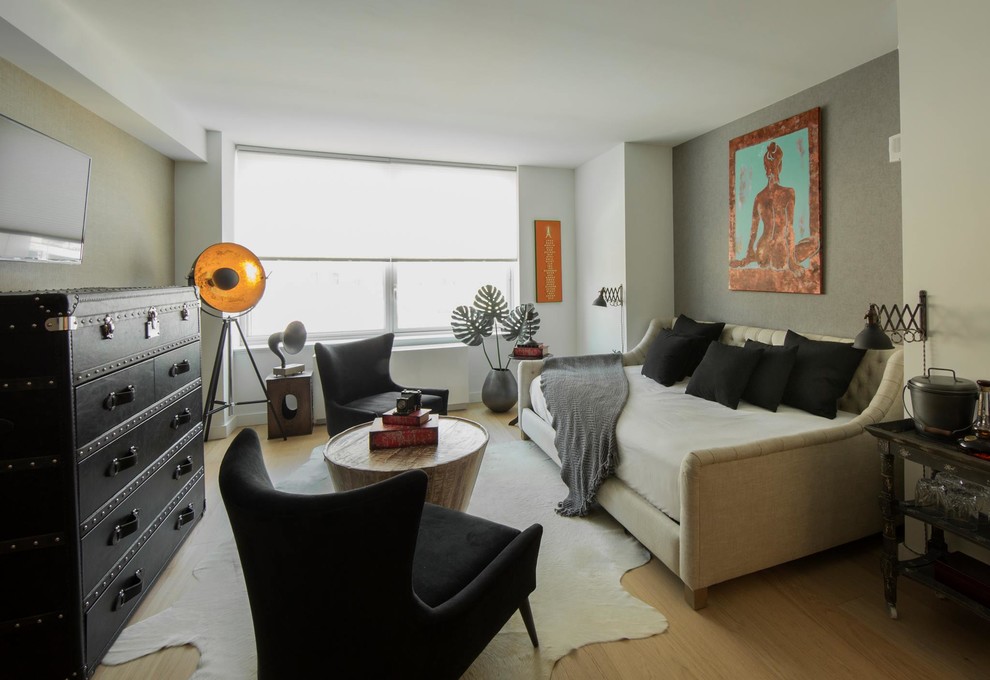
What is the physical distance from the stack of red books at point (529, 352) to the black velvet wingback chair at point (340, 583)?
11.0ft

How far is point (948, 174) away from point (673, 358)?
188cm

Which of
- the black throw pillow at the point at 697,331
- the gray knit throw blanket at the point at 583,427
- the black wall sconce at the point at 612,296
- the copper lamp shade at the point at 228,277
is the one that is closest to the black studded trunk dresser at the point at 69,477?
the copper lamp shade at the point at 228,277

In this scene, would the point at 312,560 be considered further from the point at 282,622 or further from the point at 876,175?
the point at 876,175

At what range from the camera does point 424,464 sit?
210cm

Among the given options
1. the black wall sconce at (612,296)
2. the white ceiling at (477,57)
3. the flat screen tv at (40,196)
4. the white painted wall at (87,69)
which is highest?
the white ceiling at (477,57)

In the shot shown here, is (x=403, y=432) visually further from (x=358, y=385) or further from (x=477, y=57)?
(x=477, y=57)

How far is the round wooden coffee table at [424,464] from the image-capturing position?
2.06m

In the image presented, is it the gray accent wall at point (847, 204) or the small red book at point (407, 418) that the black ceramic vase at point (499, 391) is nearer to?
the gray accent wall at point (847, 204)

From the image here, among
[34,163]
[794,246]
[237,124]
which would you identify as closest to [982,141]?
[794,246]

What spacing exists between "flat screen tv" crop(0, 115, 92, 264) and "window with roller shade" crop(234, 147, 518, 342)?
1.94m

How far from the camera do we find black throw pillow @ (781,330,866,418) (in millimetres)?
2592

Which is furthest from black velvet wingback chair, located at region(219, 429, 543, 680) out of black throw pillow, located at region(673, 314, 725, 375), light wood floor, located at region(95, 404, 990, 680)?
black throw pillow, located at region(673, 314, 725, 375)

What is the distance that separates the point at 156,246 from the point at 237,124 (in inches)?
46.0

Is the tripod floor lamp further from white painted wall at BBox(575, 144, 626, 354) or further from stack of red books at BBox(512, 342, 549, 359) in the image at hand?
white painted wall at BBox(575, 144, 626, 354)
